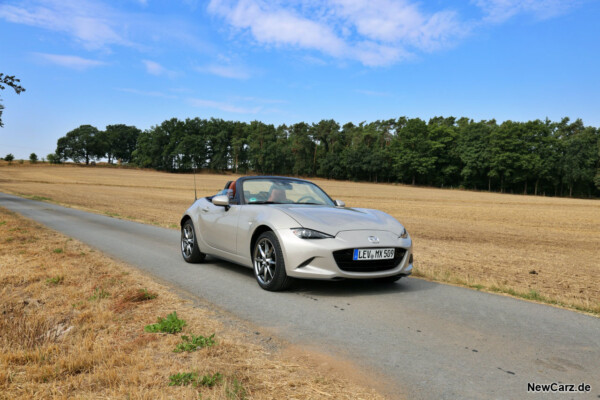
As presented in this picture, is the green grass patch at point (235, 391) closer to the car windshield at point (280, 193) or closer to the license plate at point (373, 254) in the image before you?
the license plate at point (373, 254)

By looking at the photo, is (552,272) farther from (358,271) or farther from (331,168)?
(331,168)

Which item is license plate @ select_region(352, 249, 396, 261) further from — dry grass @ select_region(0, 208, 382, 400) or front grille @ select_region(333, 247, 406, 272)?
dry grass @ select_region(0, 208, 382, 400)

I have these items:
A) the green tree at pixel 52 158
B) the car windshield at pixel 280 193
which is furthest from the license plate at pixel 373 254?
the green tree at pixel 52 158

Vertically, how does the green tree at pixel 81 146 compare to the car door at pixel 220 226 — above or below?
above

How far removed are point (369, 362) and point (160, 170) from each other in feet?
391

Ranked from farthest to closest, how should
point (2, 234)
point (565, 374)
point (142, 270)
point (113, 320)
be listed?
point (2, 234) → point (142, 270) → point (113, 320) → point (565, 374)

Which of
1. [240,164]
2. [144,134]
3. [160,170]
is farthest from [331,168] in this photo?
[144,134]

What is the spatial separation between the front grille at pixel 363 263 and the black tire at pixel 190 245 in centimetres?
316

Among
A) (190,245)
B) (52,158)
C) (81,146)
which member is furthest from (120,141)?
(190,245)

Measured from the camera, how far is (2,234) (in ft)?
32.6

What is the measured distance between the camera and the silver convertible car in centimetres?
507

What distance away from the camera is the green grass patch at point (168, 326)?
12.6 feet

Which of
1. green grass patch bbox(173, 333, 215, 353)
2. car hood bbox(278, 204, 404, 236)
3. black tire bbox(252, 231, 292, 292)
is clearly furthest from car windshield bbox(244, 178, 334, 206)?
green grass patch bbox(173, 333, 215, 353)

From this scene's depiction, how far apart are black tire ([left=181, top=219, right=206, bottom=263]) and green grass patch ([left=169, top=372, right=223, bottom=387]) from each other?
15.1ft
